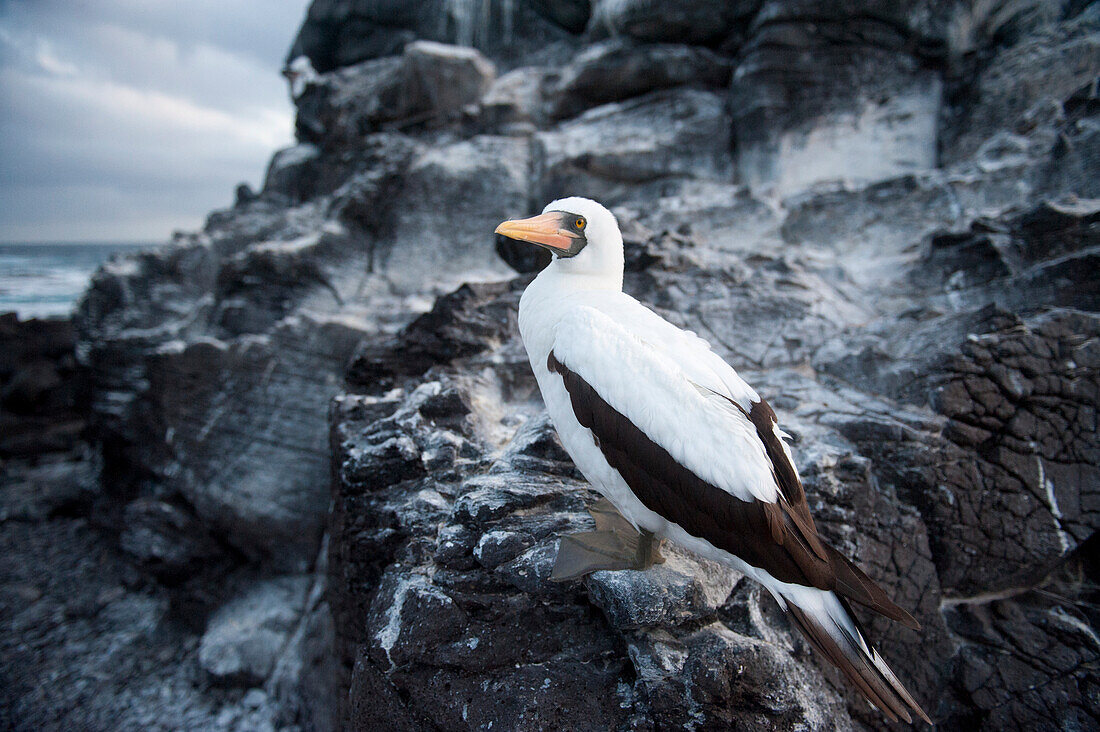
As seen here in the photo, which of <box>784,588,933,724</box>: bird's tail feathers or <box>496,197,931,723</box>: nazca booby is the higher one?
<box>496,197,931,723</box>: nazca booby

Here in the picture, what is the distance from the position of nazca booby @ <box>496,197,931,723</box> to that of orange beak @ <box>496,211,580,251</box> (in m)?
0.26

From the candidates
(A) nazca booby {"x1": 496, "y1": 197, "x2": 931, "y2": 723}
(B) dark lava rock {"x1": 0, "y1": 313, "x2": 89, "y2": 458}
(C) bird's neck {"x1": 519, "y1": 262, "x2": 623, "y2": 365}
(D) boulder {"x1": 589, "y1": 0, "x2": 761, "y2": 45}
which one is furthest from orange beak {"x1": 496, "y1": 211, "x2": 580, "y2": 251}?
(B) dark lava rock {"x1": 0, "y1": 313, "x2": 89, "y2": 458}

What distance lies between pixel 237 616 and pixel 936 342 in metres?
7.30

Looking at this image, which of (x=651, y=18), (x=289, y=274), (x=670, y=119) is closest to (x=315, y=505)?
(x=289, y=274)

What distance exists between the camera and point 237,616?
19.0ft

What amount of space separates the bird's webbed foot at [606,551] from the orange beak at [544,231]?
1.25 m

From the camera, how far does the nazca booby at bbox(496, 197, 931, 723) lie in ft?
5.41

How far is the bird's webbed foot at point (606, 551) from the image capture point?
A: 6.56 feet

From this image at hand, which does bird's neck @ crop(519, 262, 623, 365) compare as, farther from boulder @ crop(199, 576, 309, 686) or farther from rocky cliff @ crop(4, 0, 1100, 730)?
Answer: boulder @ crop(199, 576, 309, 686)

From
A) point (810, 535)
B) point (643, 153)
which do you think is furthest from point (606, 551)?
point (643, 153)

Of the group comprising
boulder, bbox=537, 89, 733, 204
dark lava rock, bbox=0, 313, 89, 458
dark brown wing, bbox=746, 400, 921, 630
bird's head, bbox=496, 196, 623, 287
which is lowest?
dark lava rock, bbox=0, 313, 89, 458

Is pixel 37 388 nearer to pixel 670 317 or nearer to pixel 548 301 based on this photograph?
pixel 670 317

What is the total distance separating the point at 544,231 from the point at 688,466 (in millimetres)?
1150

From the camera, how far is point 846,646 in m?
1.61
